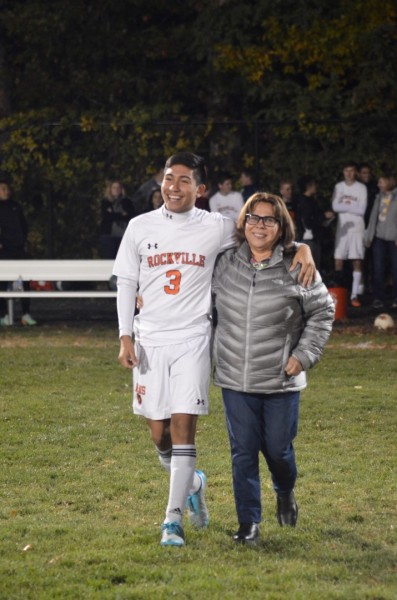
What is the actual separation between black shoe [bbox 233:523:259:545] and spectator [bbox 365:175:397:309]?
1197 centimetres

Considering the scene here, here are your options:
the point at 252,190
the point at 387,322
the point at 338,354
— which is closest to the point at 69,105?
the point at 252,190

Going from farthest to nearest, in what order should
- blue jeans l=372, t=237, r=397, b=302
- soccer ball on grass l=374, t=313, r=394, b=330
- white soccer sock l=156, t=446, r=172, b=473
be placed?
blue jeans l=372, t=237, r=397, b=302 → soccer ball on grass l=374, t=313, r=394, b=330 → white soccer sock l=156, t=446, r=172, b=473

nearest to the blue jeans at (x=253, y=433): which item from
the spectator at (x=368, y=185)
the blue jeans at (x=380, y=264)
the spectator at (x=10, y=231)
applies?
the spectator at (x=10, y=231)

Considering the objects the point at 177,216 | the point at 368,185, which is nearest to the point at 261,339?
the point at 177,216

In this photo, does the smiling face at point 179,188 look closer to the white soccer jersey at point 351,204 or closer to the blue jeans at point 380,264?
the blue jeans at point 380,264

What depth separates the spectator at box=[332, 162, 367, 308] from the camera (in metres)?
18.7

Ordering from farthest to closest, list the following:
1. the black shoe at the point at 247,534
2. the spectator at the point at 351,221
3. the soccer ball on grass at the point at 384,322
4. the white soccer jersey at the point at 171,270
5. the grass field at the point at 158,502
→ the spectator at the point at 351,221, the soccer ball on grass at the point at 384,322, the white soccer jersey at the point at 171,270, the black shoe at the point at 247,534, the grass field at the point at 158,502

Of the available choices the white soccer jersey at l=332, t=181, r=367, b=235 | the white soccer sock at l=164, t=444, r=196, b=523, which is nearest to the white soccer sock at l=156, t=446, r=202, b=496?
the white soccer sock at l=164, t=444, r=196, b=523

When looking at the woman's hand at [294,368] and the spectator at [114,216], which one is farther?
the spectator at [114,216]

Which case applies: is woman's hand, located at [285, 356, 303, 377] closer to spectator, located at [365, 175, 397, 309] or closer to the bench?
the bench

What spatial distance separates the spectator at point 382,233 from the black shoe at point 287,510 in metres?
11.6

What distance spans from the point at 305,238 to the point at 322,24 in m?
5.52

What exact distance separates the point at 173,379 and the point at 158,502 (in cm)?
125

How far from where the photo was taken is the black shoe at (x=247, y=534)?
6488 mm
